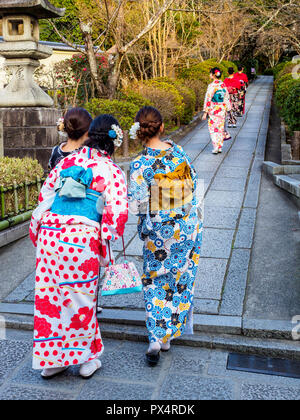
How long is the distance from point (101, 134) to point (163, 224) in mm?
832

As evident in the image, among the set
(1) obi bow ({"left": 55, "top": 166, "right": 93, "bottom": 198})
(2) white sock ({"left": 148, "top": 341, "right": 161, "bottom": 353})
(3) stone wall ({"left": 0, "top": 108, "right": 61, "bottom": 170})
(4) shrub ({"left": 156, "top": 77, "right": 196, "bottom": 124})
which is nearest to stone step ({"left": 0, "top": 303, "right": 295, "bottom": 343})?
(2) white sock ({"left": 148, "top": 341, "right": 161, "bottom": 353})

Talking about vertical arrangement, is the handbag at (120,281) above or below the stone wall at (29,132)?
below

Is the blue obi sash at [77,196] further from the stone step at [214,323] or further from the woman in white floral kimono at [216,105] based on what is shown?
the woman in white floral kimono at [216,105]

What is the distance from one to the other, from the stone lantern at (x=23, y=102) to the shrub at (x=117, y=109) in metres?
2.40

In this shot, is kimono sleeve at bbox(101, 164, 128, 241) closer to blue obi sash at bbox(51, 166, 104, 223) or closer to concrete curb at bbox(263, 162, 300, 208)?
blue obi sash at bbox(51, 166, 104, 223)

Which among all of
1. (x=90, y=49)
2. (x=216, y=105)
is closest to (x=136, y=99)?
(x=90, y=49)

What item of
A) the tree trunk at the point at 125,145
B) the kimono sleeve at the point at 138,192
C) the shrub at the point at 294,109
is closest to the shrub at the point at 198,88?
the shrub at the point at 294,109

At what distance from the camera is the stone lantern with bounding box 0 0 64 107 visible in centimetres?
820

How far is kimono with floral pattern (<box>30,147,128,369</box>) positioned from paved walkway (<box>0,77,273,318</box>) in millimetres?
1106

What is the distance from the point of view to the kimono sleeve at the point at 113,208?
130 inches

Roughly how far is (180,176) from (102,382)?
5.37 ft

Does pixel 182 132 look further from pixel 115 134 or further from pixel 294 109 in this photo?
pixel 115 134

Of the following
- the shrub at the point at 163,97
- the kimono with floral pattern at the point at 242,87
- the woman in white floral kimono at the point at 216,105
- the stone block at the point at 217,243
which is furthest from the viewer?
the kimono with floral pattern at the point at 242,87

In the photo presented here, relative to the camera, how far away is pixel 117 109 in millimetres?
11023
